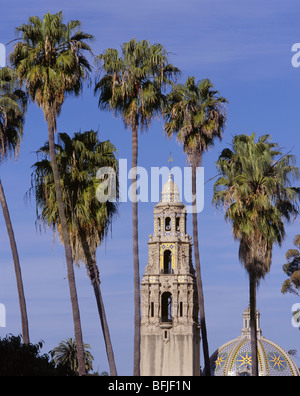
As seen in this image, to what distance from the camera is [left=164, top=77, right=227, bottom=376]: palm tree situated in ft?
188

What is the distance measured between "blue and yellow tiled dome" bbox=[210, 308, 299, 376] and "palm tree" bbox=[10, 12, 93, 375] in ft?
369

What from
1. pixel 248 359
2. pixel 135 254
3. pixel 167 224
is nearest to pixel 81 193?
pixel 135 254

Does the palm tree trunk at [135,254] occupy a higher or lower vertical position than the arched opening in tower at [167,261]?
lower

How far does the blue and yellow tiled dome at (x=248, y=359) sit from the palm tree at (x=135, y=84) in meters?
109

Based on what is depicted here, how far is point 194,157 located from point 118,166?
6.23m

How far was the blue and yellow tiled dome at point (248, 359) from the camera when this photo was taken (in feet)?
516

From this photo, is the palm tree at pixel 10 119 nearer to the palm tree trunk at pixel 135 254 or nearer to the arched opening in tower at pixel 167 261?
the palm tree trunk at pixel 135 254

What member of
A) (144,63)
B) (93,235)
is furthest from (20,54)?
(93,235)

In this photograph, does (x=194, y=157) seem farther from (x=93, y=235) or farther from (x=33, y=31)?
(x=33, y=31)

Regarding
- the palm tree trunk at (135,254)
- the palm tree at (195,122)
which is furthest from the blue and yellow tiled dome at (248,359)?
the palm tree trunk at (135,254)

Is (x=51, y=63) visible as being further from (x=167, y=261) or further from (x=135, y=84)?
(x=167, y=261)

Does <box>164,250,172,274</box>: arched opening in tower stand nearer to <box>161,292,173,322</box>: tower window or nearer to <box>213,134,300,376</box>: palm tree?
<box>161,292,173,322</box>: tower window

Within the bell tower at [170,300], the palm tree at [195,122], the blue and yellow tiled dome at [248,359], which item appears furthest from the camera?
the blue and yellow tiled dome at [248,359]

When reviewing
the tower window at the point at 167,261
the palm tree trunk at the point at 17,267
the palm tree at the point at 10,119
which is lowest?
the palm tree trunk at the point at 17,267
